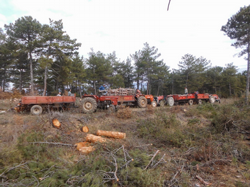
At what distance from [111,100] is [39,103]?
173 inches

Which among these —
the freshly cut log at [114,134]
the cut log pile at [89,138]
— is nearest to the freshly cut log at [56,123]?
the cut log pile at [89,138]

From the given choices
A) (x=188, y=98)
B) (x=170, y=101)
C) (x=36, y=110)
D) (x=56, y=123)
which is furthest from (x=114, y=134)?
(x=188, y=98)

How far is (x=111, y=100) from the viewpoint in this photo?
10672 millimetres

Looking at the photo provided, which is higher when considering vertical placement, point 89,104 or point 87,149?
point 89,104

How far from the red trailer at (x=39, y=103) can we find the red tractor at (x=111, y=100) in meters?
1.55

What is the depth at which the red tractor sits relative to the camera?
1016 cm

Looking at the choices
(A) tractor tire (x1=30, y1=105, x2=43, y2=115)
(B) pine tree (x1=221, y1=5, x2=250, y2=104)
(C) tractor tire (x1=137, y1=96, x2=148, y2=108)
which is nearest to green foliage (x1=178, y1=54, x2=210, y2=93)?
(B) pine tree (x1=221, y1=5, x2=250, y2=104)

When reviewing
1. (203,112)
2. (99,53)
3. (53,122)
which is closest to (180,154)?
(53,122)

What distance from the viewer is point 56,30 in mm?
20156

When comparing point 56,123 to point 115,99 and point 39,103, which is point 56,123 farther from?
point 115,99

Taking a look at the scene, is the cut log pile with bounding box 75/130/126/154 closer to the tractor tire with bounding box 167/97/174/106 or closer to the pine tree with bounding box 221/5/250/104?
the tractor tire with bounding box 167/97/174/106

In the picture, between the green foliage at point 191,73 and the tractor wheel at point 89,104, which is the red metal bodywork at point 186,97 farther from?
the green foliage at point 191,73

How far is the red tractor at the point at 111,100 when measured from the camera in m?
10.2

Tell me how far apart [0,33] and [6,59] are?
579 cm
